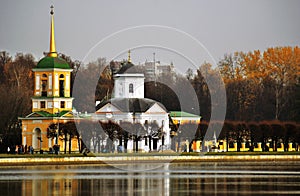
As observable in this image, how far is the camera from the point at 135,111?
328ft

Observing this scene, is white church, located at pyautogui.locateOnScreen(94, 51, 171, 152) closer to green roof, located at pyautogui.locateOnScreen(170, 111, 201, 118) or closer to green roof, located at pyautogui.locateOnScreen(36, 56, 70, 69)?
green roof, located at pyautogui.locateOnScreen(170, 111, 201, 118)

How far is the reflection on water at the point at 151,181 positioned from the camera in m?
45.6

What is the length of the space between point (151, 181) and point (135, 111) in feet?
159

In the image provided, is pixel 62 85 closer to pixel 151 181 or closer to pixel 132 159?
pixel 132 159

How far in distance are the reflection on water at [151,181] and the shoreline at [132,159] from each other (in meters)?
6.39

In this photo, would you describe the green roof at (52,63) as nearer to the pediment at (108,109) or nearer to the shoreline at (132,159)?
the pediment at (108,109)

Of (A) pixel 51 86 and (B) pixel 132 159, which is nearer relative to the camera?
(B) pixel 132 159

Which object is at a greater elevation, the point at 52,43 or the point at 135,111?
the point at 52,43

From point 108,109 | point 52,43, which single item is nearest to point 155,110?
point 108,109

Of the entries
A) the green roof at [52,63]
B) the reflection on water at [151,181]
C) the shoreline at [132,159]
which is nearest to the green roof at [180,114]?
the green roof at [52,63]

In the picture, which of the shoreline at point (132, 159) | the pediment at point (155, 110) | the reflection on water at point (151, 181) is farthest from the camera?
the pediment at point (155, 110)

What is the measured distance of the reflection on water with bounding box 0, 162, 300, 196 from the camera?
45.6m

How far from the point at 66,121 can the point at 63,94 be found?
5.34 meters

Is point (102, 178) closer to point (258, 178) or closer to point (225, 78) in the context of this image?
point (258, 178)
